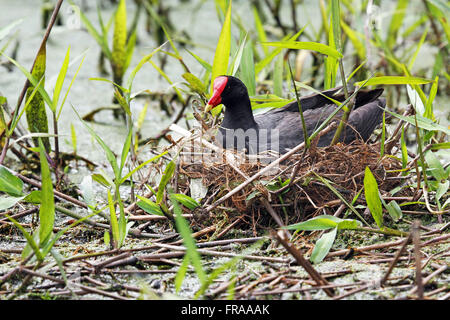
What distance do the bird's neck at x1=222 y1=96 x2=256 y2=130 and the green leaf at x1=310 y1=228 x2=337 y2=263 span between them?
2.46ft

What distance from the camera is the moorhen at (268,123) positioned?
2525 mm

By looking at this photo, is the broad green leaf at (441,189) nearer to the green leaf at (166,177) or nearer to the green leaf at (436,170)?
the green leaf at (436,170)

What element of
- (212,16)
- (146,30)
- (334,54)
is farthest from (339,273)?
(212,16)

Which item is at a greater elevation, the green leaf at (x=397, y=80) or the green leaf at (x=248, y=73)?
the green leaf at (x=248, y=73)

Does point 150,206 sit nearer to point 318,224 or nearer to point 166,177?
point 166,177

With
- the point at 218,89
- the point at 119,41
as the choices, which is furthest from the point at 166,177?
the point at 119,41

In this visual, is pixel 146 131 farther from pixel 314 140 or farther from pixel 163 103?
pixel 314 140

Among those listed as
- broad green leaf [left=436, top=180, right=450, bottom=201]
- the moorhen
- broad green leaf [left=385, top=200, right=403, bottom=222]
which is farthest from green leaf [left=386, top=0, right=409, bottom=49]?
broad green leaf [left=385, top=200, right=403, bottom=222]

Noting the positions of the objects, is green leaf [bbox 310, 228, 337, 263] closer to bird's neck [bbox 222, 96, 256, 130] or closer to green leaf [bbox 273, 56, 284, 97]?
bird's neck [bbox 222, 96, 256, 130]

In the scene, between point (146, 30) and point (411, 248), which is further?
point (146, 30)

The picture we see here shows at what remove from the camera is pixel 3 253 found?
209 cm

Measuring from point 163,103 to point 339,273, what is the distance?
2.11 metres

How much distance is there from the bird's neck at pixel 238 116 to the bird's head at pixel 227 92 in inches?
0.6

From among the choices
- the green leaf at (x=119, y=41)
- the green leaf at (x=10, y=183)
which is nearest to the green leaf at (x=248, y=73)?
the green leaf at (x=119, y=41)
